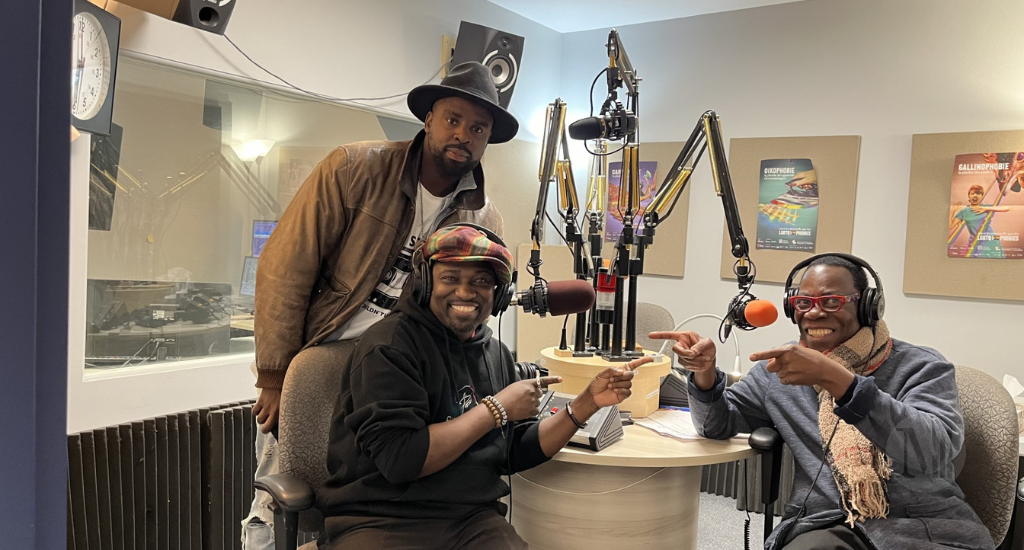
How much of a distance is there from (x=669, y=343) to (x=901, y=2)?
249cm

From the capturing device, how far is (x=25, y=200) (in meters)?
0.38

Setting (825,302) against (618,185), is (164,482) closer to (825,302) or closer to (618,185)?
(825,302)

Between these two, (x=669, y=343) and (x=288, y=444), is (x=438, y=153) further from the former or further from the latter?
(x=669, y=343)

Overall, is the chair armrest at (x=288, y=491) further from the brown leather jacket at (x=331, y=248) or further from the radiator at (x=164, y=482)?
the radiator at (x=164, y=482)

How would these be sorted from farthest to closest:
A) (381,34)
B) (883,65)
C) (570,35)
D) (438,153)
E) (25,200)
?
(570,35) → (883,65) → (381,34) → (438,153) → (25,200)

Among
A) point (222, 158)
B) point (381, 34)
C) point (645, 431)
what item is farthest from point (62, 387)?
point (381, 34)

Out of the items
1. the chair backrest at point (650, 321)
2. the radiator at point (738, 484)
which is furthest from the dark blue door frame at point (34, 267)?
the radiator at point (738, 484)

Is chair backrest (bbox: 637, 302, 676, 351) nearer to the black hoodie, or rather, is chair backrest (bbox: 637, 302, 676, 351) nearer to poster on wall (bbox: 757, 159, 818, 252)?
poster on wall (bbox: 757, 159, 818, 252)

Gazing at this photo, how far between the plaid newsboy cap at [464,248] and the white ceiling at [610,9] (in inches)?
128

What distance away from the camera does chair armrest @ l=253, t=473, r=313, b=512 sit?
62.2 inches

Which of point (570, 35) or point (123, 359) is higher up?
point (570, 35)

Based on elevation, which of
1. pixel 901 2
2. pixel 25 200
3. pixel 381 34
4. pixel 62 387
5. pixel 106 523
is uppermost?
pixel 901 2

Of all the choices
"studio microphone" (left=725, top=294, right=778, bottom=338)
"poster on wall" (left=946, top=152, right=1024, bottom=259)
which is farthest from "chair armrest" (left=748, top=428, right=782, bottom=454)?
"poster on wall" (left=946, top=152, right=1024, bottom=259)

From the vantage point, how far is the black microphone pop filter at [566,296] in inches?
71.5
